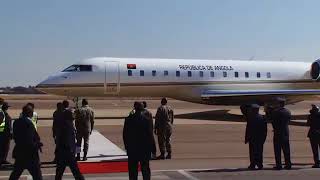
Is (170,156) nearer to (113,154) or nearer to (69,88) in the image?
(113,154)

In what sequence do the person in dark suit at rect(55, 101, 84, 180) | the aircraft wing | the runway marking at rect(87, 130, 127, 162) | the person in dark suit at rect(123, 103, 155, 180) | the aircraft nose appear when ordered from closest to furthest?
the person in dark suit at rect(123, 103, 155, 180), the person in dark suit at rect(55, 101, 84, 180), the runway marking at rect(87, 130, 127, 162), the aircraft nose, the aircraft wing

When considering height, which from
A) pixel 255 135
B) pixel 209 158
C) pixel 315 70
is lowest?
pixel 209 158

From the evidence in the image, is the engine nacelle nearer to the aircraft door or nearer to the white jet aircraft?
the white jet aircraft

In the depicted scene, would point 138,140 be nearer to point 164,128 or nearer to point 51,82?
point 164,128

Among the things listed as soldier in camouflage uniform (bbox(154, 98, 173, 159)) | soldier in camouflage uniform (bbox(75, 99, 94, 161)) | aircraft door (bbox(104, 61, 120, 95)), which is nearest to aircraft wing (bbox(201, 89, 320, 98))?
aircraft door (bbox(104, 61, 120, 95))

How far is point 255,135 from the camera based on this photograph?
1166cm

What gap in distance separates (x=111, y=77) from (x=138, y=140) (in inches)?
757

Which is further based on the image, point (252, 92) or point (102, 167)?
point (252, 92)

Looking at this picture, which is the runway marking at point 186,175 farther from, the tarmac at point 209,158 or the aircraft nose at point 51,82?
the aircraft nose at point 51,82

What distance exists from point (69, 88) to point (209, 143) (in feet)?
41.8

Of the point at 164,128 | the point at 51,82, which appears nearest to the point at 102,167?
the point at 164,128

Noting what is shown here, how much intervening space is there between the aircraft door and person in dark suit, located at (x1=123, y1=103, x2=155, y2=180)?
749 inches

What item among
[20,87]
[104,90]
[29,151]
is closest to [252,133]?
[29,151]

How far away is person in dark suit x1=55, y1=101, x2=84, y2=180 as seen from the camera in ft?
29.7
